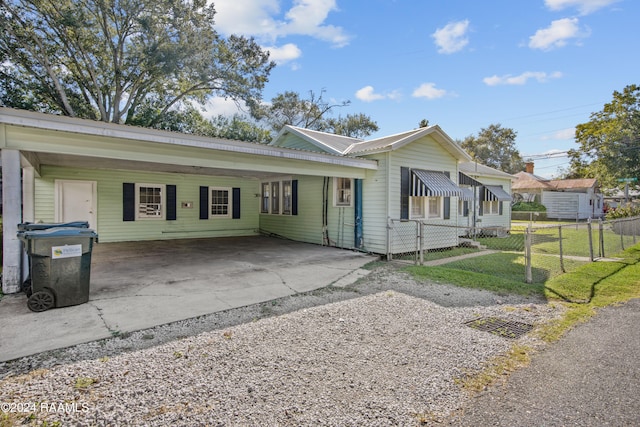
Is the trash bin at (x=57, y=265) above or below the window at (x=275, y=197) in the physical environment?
below

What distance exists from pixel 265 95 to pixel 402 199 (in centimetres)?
1600

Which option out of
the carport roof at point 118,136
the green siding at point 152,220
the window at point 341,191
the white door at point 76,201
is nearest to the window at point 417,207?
the window at point 341,191

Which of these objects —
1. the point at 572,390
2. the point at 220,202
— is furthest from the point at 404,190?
the point at 220,202

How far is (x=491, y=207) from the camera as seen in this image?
18.2 m

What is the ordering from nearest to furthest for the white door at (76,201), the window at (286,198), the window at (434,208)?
the white door at (76,201)
the window at (434,208)
the window at (286,198)

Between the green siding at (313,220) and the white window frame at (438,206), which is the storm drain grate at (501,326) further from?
the white window frame at (438,206)

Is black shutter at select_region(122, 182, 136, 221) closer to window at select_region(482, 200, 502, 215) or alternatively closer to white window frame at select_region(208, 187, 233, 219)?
white window frame at select_region(208, 187, 233, 219)

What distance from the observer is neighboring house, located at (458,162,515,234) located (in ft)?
52.5

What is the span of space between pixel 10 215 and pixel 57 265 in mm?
1421

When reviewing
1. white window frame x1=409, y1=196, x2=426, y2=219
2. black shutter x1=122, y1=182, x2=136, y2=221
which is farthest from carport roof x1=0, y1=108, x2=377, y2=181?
black shutter x1=122, y1=182, x2=136, y2=221

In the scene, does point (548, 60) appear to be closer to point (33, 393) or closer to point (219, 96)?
point (219, 96)

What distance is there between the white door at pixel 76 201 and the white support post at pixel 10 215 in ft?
21.4

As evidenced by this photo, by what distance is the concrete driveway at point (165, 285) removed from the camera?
12.5 ft

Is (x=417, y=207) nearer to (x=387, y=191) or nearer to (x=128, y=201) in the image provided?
(x=387, y=191)
